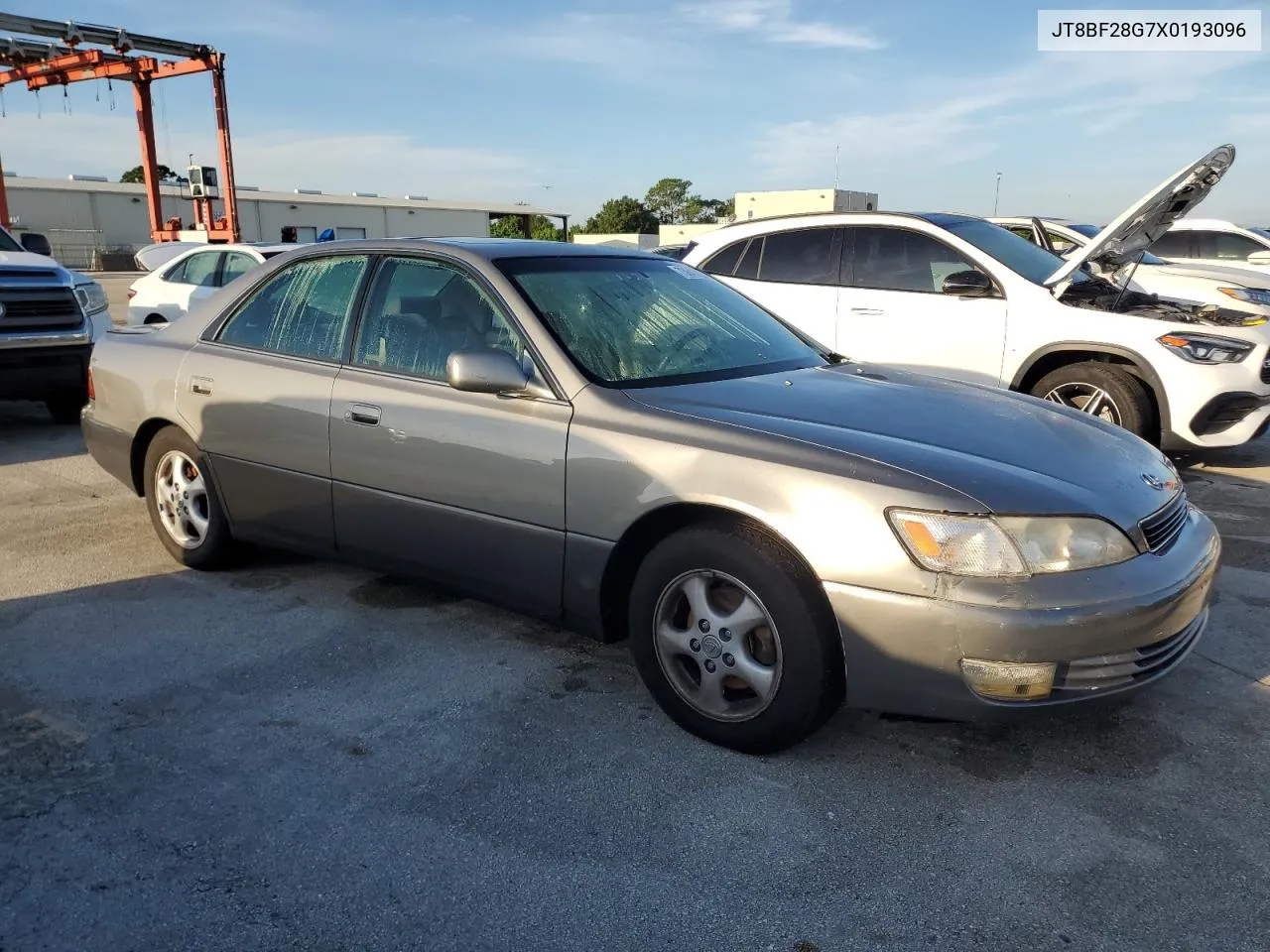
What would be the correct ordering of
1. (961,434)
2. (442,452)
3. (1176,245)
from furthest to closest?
(1176,245) < (442,452) < (961,434)

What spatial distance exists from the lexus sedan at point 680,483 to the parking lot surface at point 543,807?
0.32 metres

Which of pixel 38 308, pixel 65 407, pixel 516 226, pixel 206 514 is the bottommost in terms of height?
pixel 65 407

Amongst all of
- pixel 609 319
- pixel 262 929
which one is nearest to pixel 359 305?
pixel 609 319

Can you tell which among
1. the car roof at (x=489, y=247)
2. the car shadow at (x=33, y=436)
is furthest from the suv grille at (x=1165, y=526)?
the car shadow at (x=33, y=436)

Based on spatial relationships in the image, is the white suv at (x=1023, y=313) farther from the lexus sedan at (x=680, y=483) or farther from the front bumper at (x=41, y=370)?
the front bumper at (x=41, y=370)

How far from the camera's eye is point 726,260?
7855 millimetres

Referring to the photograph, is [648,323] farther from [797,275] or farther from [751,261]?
[751,261]

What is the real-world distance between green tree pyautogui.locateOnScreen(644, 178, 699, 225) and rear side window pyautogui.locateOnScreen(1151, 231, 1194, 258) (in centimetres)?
7648

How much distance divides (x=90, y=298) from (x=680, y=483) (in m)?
7.71

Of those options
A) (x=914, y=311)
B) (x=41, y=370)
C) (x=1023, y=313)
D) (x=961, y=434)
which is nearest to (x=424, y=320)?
(x=961, y=434)

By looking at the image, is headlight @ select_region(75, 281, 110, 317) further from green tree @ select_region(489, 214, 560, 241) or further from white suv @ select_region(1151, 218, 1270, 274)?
green tree @ select_region(489, 214, 560, 241)

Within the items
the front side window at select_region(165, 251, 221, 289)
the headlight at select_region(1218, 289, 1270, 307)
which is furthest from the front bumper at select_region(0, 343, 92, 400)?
the headlight at select_region(1218, 289, 1270, 307)

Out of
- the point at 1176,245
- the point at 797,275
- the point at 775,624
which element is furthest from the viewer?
the point at 1176,245

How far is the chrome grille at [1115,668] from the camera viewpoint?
2730 mm
